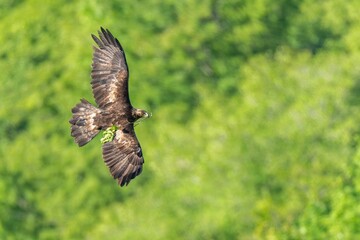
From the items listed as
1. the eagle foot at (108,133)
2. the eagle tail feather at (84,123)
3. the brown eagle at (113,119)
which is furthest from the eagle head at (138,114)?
the eagle tail feather at (84,123)

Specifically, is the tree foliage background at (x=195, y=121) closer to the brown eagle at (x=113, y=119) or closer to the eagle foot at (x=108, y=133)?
the brown eagle at (x=113, y=119)

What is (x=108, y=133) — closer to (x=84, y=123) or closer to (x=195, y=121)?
(x=84, y=123)

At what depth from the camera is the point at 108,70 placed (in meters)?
25.4

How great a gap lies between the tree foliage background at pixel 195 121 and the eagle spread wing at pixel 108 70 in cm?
1746

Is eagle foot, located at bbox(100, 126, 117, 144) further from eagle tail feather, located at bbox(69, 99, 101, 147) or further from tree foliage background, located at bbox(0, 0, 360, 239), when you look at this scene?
tree foliage background, located at bbox(0, 0, 360, 239)

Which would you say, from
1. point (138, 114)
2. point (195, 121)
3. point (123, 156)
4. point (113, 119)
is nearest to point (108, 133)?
point (113, 119)

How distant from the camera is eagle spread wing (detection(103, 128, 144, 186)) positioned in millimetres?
24453

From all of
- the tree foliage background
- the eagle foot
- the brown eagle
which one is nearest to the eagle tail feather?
the brown eagle

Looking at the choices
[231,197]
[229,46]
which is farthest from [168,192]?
[229,46]

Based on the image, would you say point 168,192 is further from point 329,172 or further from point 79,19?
point 79,19

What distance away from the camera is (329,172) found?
50.8 metres

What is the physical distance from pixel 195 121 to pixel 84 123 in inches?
1423

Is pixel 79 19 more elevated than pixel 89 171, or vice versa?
pixel 79 19

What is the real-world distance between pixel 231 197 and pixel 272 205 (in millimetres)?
2330
